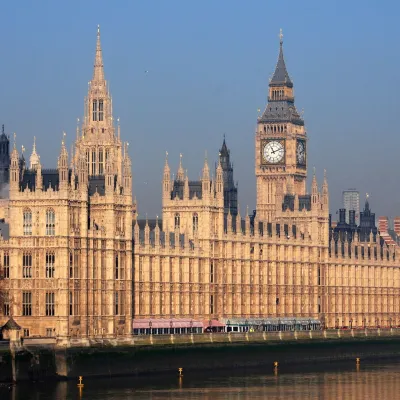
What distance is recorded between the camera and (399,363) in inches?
7751

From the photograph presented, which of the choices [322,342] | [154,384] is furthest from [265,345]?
[154,384]

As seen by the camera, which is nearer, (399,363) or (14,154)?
(14,154)

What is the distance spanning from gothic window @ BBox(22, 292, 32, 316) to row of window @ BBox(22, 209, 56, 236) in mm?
4917

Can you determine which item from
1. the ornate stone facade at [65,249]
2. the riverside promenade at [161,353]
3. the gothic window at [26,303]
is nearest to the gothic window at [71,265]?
the ornate stone facade at [65,249]

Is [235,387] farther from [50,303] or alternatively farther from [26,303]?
[26,303]

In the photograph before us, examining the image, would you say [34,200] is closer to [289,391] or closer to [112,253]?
[112,253]

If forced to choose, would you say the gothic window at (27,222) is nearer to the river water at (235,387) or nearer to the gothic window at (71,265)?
the gothic window at (71,265)

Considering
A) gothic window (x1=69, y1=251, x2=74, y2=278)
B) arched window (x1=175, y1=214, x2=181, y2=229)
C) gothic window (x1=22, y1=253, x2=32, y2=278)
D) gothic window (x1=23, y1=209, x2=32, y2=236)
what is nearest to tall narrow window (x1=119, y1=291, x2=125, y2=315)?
gothic window (x1=69, y1=251, x2=74, y2=278)

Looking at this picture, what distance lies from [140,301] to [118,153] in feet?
49.9

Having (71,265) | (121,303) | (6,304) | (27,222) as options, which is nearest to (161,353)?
(121,303)

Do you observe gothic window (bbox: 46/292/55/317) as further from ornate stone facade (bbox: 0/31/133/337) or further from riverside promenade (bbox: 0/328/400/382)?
riverside promenade (bbox: 0/328/400/382)

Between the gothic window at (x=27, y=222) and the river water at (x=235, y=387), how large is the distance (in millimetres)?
14084

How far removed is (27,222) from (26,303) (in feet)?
21.4

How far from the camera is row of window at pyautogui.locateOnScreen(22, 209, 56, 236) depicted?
541 feet
